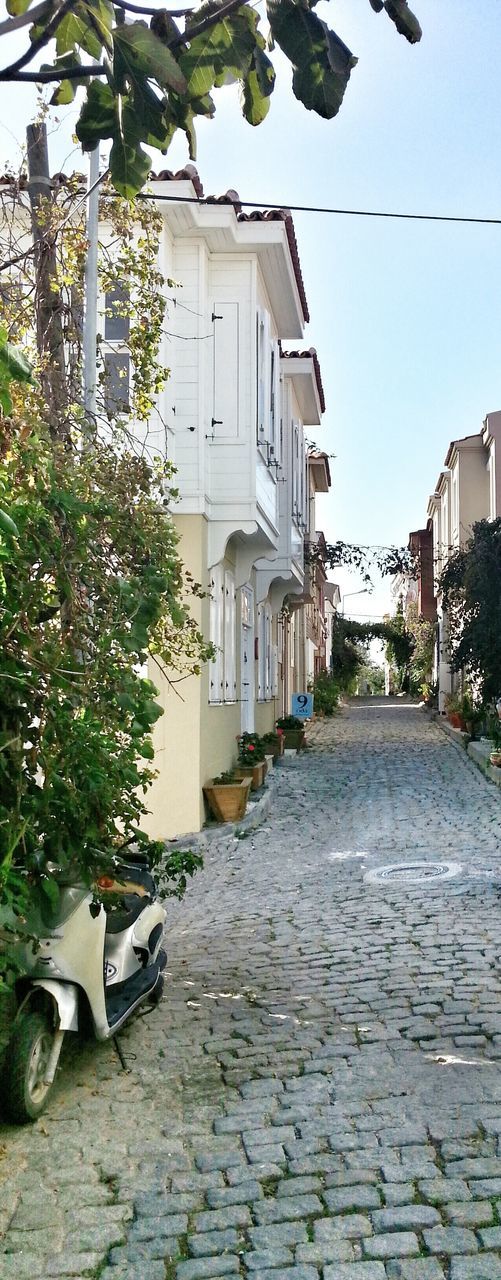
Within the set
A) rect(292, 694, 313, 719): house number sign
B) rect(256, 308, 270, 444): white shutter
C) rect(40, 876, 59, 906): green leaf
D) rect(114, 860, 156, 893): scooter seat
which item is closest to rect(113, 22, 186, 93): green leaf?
rect(40, 876, 59, 906): green leaf

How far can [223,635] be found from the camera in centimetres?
1509

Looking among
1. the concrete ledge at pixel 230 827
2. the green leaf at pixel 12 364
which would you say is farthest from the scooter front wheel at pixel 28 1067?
the concrete ledge at pixel 230 827

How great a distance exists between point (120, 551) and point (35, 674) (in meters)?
2.02

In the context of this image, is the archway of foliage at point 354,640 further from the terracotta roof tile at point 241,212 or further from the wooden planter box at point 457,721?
the terracotta roof tile at point 241,212

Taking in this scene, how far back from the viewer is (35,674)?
14.4 feet

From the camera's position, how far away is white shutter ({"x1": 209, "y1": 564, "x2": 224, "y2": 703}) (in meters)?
14.2

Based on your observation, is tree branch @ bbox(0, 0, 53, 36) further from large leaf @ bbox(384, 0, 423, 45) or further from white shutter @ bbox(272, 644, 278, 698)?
white shutter @ bbox(272, 644, 278, 698)

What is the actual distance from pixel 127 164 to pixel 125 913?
3.77 m

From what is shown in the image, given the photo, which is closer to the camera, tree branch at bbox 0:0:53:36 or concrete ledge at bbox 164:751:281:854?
tree branch at bbox 0:0:53:36

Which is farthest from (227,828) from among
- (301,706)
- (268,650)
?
(301,706)

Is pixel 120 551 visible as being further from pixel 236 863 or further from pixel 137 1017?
pixel 236 863

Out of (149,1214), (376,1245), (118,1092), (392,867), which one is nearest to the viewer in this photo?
(376,1245)

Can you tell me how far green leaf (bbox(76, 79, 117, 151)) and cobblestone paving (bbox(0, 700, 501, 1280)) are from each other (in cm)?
334

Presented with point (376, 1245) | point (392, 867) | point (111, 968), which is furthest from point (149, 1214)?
point (392, 867)
